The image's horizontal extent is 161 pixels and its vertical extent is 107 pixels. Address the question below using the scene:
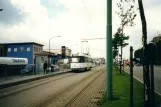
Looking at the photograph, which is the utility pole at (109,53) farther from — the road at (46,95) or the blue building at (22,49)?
the blue building at (22,49)

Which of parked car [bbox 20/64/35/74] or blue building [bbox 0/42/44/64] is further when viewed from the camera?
blue building [bbox 0/42/44/64]

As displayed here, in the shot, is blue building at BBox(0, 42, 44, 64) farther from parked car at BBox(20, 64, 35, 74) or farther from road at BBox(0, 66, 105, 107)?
road at BBox(0, 66, 105, 107)

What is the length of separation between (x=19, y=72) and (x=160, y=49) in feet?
75.3

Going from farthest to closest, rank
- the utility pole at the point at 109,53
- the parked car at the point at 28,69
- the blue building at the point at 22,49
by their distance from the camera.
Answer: the blue building at the point at 22,49
the parked car at the point at 28,69
the utility pole at the point at 109,53

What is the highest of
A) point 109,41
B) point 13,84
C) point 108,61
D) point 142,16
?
point 142,16

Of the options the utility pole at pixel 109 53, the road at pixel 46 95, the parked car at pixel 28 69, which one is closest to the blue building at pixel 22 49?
the parked car at pixel 28 69

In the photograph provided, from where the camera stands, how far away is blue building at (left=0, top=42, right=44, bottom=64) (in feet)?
236

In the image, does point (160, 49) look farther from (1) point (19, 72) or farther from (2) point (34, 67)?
(2) point (34, 67)

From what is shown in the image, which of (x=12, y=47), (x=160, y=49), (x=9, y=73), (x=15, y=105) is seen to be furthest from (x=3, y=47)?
(x=160, y=49)

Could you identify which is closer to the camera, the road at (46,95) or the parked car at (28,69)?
the road at (46,95)

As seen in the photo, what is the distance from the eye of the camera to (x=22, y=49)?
73625mm

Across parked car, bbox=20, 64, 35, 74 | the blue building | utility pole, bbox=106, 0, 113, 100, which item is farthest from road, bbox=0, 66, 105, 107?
the blue building

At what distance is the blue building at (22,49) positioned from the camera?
236 feet

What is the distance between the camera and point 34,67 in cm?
3241
